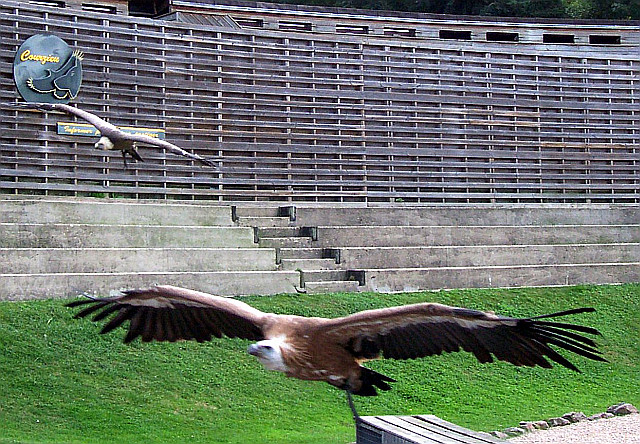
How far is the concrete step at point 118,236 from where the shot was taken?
1087 cm

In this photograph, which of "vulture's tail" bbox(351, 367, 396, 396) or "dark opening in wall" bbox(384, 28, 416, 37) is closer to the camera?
"vulture's tail" bbox(351, 367, 396, 396)

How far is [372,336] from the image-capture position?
4781 millimetres

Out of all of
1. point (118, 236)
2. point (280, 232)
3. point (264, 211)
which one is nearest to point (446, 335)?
point (118, 236)

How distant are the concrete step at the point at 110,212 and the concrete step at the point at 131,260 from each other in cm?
79

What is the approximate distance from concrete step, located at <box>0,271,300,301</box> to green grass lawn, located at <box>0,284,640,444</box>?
0.20 metres

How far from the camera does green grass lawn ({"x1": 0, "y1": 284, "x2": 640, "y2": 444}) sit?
27.7ft

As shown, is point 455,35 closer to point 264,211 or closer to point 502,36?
point 502,36

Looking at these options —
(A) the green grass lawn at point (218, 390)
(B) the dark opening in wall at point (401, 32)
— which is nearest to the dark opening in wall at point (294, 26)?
(B) the dark opening in wall at point (401, 32)

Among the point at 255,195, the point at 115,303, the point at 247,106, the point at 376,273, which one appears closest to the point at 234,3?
the point at 247,106

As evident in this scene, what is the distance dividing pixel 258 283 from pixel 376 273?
1722 millimetres

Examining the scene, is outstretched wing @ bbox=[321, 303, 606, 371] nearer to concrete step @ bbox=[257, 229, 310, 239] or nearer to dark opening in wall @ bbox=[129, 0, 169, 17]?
concrete step @ bbox=[257, 229, 310, 239]

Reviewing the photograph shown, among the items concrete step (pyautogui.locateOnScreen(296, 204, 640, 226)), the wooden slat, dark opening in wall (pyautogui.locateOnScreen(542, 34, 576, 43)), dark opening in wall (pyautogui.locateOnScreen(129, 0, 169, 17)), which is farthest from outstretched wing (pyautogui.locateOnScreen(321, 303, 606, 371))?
dark opening in wall (pyautogui.locateOnScreen(542, 34, 576, 43))

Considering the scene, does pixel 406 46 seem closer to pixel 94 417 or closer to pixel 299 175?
pixel 299 175

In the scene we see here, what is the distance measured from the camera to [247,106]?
14.2 meters
